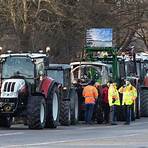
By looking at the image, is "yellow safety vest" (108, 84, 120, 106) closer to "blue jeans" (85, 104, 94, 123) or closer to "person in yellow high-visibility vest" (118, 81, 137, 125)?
"person in yellow high-visibility vest" (118, 81, 137, 125)

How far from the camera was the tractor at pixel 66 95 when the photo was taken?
2556cm

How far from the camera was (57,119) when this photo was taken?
23984mm

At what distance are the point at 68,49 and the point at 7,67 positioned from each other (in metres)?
17.7

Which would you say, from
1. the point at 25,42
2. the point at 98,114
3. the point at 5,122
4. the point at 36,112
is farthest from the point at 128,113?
the point at 25,42

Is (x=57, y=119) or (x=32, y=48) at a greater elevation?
(x=32, y=48)

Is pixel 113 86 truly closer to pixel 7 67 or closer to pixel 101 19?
pixel 7 67

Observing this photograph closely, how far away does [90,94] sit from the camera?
26.7 meters

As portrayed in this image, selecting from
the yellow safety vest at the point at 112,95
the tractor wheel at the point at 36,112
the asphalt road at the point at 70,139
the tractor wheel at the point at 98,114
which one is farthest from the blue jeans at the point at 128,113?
the asphalt road at the point at 70,139

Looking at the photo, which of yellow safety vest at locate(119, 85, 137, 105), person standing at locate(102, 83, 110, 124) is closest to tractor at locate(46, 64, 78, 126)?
person standing at locate(102, 83, 110, 124)

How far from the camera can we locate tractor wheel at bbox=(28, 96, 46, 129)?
71.8ft

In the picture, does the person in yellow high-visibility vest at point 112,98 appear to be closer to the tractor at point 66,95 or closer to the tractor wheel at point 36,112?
the tractor at point 66,95

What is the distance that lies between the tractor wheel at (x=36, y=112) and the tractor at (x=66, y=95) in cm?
309

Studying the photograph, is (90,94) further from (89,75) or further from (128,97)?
(89,75)

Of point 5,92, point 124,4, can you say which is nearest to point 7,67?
point 5,92
